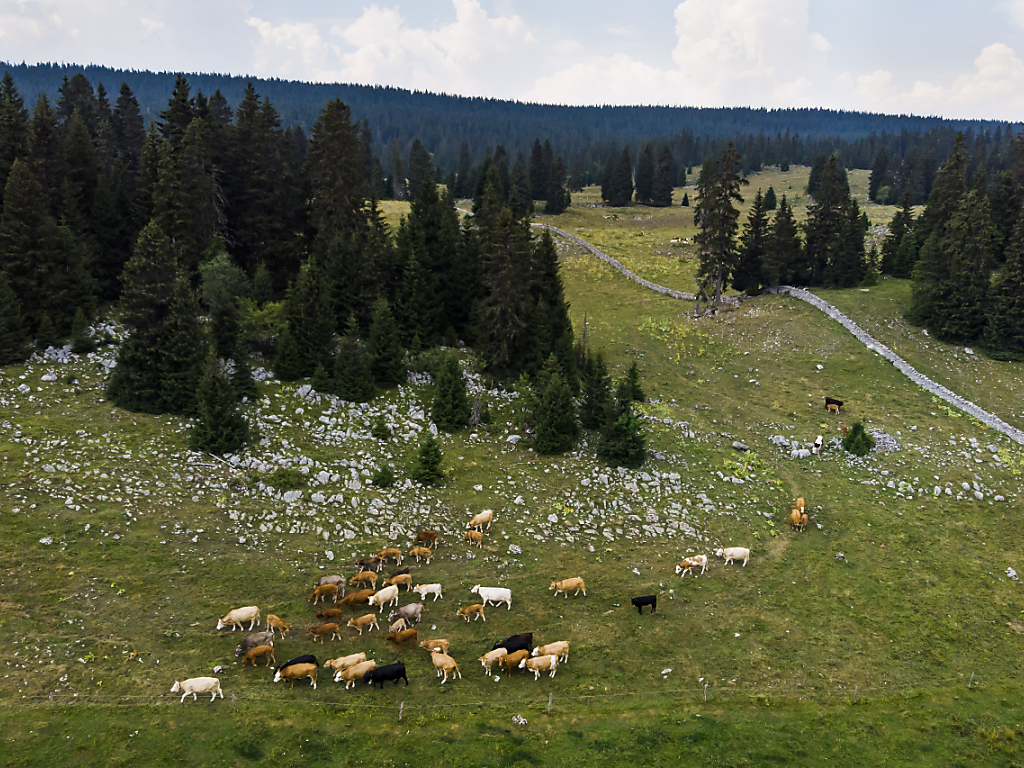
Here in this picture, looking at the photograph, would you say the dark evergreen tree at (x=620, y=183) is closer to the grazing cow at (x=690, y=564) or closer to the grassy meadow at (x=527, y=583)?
the grassy meadow at (x=527, y=583)

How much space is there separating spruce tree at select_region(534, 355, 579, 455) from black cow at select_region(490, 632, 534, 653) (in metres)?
15.7

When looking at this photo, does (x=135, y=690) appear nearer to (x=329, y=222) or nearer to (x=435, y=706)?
(x=435, y=706)

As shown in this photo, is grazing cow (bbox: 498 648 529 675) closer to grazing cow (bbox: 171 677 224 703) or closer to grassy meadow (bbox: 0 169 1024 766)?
grassy meadow (bbox: 0 169 1024 766)

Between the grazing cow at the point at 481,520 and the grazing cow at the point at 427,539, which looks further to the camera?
the grazing cow at the point at 481,520

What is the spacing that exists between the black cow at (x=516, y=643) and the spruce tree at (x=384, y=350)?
22123 mm

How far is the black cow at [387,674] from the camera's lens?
1914 centimetres

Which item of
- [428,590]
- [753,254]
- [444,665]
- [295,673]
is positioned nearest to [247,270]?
[428,590]

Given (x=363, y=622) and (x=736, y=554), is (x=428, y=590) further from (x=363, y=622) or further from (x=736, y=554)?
(x=736, y=554)

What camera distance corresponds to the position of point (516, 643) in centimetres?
2116

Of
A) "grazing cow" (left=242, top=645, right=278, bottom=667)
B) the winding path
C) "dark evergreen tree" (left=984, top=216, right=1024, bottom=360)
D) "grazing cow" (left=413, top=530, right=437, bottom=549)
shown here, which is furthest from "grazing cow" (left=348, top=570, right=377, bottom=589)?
"dark evergreen tree" (left=984, top=216, right=1024, bottom=360)

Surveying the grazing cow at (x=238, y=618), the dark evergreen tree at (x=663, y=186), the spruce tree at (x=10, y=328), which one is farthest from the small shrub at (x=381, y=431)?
the dark evergreen tree at (x=663, y=186)

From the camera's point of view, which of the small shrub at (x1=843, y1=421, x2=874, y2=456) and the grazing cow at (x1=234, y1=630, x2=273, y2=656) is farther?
the small shrub at (x1=843, y1=421, x2=874, y2=456)

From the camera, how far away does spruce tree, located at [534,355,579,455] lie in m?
36.2

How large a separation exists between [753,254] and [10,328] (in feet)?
215
